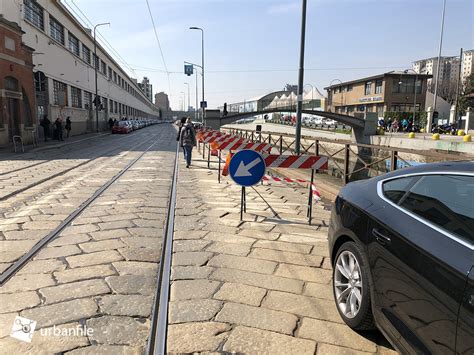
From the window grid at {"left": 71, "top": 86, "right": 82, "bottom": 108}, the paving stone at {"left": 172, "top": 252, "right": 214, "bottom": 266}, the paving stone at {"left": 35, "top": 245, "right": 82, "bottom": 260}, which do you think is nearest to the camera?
the paving stone at {"left": 172, "top": 252, "right": 214, "bottom": 266}

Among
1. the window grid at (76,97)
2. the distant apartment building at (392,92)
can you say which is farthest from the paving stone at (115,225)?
the distant apartment building at (392,92)

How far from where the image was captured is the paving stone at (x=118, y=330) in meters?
2.86

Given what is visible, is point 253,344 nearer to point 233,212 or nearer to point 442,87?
point 233,212

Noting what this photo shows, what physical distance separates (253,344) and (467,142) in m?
26.1

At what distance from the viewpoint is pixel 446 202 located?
98.1 inches

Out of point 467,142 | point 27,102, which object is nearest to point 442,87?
point 467,142

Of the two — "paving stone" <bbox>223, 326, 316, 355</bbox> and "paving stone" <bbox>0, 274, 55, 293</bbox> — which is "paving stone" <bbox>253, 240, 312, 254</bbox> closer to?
"paving stone" <bbox>223, 326, 316, 355</bbox>

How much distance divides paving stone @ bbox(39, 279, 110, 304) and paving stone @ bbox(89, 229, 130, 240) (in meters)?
1.42

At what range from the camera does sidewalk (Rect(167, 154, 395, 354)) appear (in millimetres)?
2932

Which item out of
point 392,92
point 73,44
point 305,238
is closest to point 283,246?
point 305,238

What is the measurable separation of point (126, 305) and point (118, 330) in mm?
402

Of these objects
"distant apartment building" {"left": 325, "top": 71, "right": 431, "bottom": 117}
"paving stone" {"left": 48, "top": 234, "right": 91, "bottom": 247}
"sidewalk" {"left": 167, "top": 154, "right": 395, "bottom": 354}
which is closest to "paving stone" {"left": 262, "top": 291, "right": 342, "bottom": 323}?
"sidewalk" {"left": 167, "top": 154, "right": 395, "bottom": 354}

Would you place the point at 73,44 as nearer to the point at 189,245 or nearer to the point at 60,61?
the point at 60,61

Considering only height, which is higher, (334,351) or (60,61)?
(60,61)
